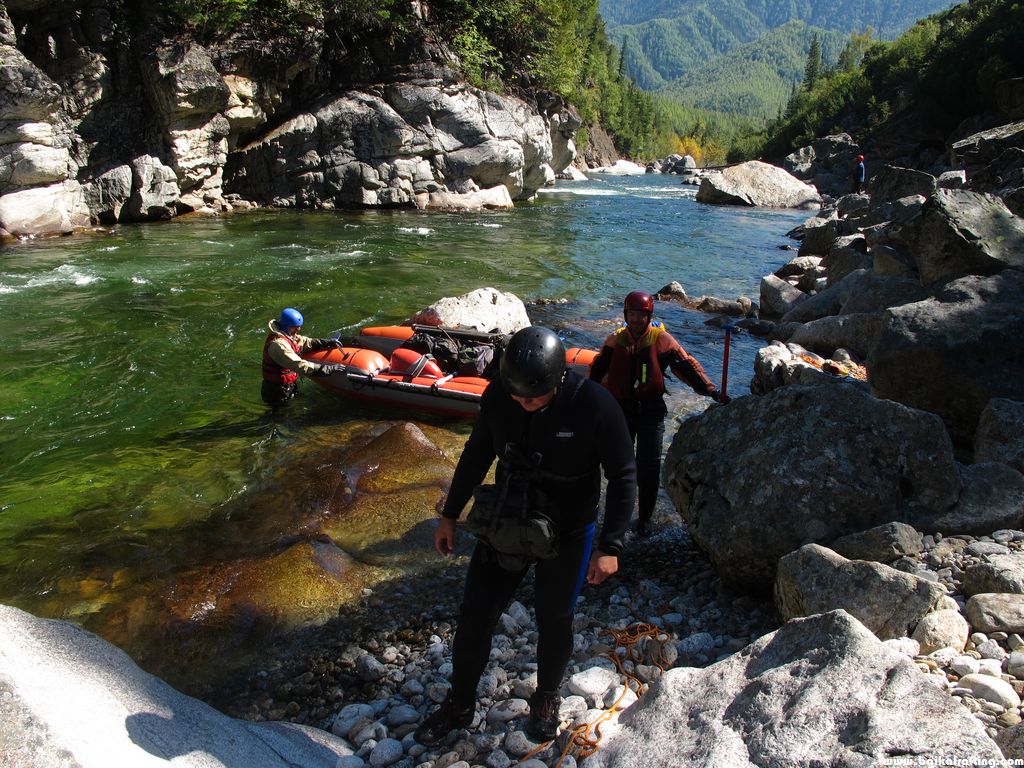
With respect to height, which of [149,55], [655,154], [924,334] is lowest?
[655,154]

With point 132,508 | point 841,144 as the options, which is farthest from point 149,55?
point 841,144

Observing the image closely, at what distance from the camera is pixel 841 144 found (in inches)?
2096

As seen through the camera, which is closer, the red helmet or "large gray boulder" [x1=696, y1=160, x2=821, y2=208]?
the red helmet

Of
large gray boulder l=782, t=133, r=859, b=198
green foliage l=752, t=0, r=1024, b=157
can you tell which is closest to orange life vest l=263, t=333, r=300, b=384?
large gray boulder l=782, t=133, r=859, b=198

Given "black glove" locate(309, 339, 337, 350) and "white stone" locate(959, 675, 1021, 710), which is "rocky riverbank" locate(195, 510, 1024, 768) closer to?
"white stone" locate(959, 675, 1021, 710)

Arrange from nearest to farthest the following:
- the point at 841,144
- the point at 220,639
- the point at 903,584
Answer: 1. the point at 903,584
2. the point at 220,639
3. the point at 841,144

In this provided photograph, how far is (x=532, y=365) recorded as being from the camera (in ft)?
9.03

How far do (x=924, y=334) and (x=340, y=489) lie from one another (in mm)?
5373

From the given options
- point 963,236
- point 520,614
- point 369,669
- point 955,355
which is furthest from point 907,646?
point 963,236

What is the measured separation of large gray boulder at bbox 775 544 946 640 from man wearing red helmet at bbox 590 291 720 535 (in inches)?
72.7

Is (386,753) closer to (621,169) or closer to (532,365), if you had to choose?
(532,365)

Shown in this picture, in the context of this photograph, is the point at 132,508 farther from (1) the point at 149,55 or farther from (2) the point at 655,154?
(2) the point at 655,154

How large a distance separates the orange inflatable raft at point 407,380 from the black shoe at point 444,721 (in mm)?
4802

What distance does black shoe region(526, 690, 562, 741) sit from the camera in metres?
3.14
